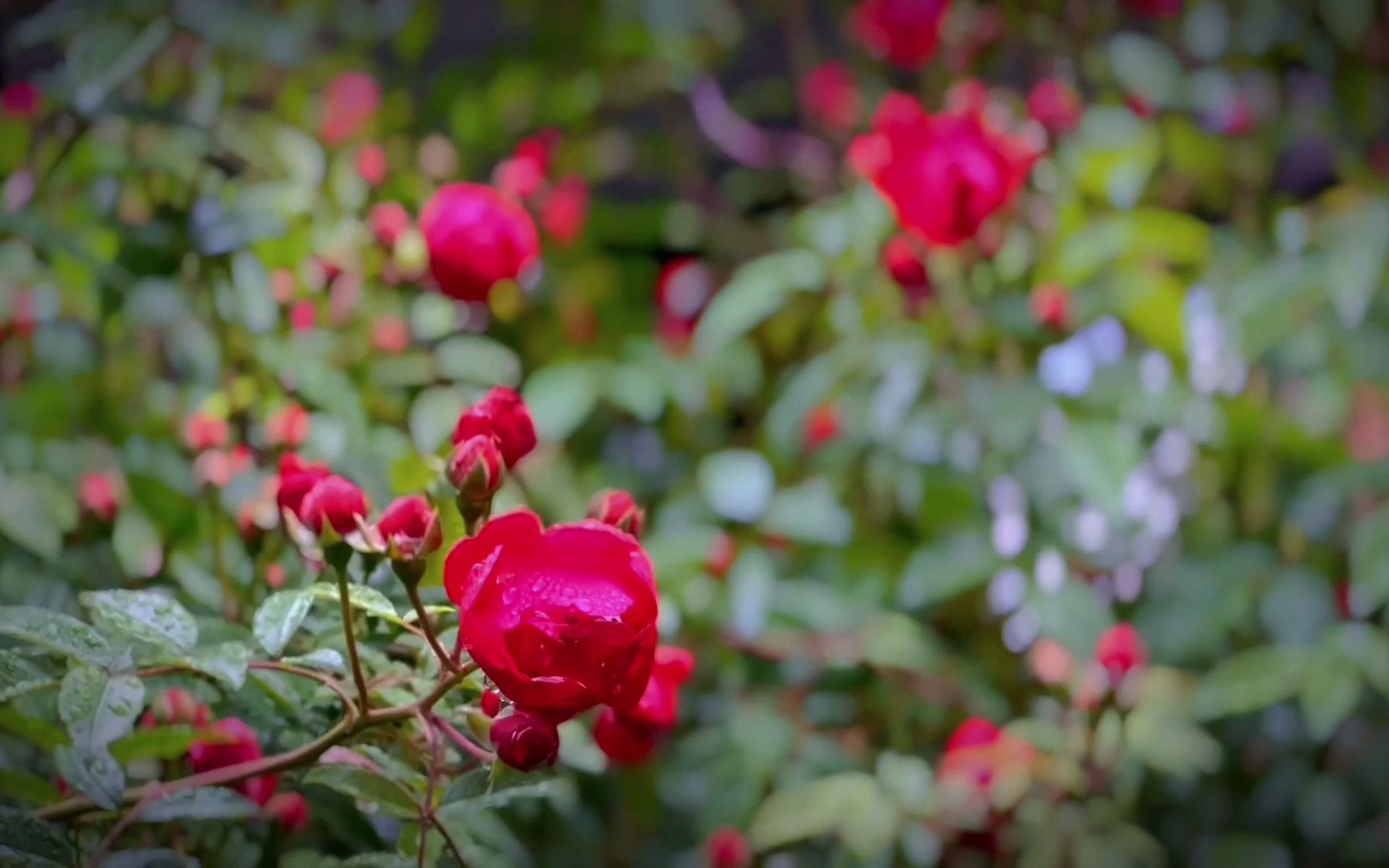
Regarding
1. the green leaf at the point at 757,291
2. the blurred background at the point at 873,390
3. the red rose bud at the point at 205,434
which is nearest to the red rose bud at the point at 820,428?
the blurred background at the point at 873,390

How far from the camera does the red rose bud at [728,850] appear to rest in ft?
3.27

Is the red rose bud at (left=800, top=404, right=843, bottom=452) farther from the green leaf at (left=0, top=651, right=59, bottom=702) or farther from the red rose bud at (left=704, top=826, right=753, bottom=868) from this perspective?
the green leaf at (left=0, top=651, right=59, bottom=702)

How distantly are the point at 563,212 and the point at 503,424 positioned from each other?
0.86 m

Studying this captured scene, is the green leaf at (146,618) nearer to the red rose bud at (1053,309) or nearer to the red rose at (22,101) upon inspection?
the red rose at (22,101)

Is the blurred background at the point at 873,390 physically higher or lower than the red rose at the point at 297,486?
lower

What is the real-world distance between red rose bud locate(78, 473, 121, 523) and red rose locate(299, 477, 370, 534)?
33 centimetres

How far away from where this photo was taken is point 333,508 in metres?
0.42

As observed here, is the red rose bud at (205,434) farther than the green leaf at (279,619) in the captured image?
Yes

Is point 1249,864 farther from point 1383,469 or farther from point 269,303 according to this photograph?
point 269,303

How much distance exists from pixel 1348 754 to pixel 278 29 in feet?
3.74

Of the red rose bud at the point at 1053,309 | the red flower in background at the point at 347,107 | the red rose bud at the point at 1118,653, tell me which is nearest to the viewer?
the red rose bud at the point at 1118,653

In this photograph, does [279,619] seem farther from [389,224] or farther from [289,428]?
[389,224]

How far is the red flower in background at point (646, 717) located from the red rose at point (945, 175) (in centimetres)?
56

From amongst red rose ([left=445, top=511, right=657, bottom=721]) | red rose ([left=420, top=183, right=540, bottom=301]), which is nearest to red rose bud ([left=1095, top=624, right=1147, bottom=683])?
red rose ([left=420, top=183, right=540, bottom=301])
